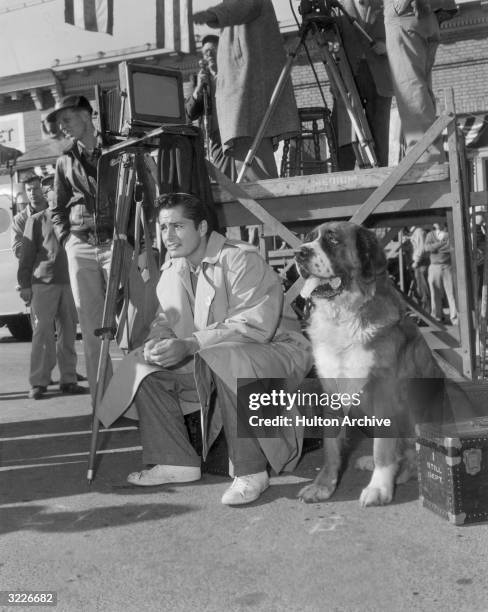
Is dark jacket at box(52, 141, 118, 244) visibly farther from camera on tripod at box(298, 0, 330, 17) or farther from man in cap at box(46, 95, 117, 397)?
camera on tripod at box(298, 0, 330, 17)

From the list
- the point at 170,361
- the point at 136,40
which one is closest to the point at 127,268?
the point at 170,361

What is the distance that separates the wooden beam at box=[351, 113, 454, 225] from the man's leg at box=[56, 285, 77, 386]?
12.7 feet

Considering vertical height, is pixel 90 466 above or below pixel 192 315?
below

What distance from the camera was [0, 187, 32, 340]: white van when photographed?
12.1 m

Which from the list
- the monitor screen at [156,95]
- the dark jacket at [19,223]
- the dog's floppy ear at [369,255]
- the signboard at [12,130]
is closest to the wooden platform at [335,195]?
the monitor screen at [156,95]

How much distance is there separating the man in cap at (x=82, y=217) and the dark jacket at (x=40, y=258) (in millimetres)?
1939

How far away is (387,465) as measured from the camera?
360cm

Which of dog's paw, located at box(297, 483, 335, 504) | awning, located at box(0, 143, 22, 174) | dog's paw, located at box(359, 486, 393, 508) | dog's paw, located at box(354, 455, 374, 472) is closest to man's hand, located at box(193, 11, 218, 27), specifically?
dog's paw, located at box(354, 455, 374, 472)

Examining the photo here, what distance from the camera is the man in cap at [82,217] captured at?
5617 mm

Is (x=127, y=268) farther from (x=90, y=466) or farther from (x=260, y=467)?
(x=260, y=467)

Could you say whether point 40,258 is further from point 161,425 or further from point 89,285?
point 161,425

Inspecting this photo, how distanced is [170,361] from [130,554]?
1.05 metres

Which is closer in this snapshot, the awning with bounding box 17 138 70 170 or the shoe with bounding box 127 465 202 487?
the shoe with bounding box 127 465 202 487

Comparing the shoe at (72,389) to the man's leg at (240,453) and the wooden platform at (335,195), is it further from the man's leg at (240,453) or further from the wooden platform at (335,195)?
the man's leg at (240,453)
